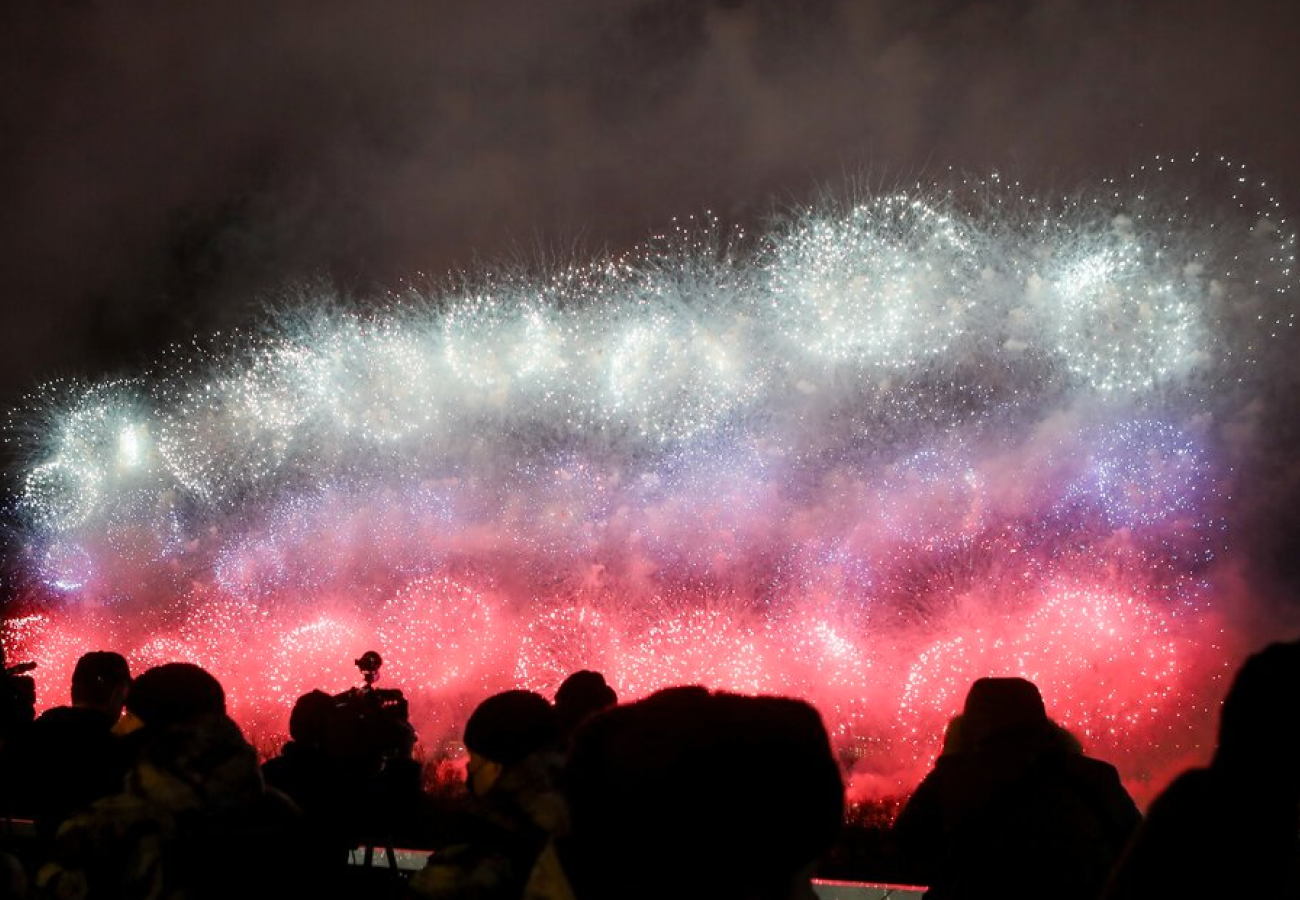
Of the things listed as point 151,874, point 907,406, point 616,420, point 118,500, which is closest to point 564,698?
point 151,874

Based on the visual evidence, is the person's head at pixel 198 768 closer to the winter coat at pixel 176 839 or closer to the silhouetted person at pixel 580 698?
the winter coat at pixel 176 839

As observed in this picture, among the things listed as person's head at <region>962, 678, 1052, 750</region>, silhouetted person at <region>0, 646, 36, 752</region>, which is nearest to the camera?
silhouetted person at <region>0, 646, 36, 752</region>

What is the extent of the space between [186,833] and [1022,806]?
2316mm

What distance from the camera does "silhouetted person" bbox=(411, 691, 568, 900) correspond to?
2635 millimetres

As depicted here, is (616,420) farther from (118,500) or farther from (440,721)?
(118,500)

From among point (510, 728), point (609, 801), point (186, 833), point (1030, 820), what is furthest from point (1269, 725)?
point (186, 833)

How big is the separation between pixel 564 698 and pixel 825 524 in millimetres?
14037

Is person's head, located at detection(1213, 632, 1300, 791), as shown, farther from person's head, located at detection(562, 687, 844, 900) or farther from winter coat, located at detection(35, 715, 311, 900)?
winter coat, located at detection(35, 715, 311, 900)

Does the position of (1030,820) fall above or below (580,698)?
below

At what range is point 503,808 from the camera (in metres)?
2.79

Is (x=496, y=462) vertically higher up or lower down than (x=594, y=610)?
higher up

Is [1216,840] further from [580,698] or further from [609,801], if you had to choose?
[580,698]

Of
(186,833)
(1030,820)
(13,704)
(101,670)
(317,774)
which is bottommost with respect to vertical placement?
(1030,820)

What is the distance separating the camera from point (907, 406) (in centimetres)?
1694
